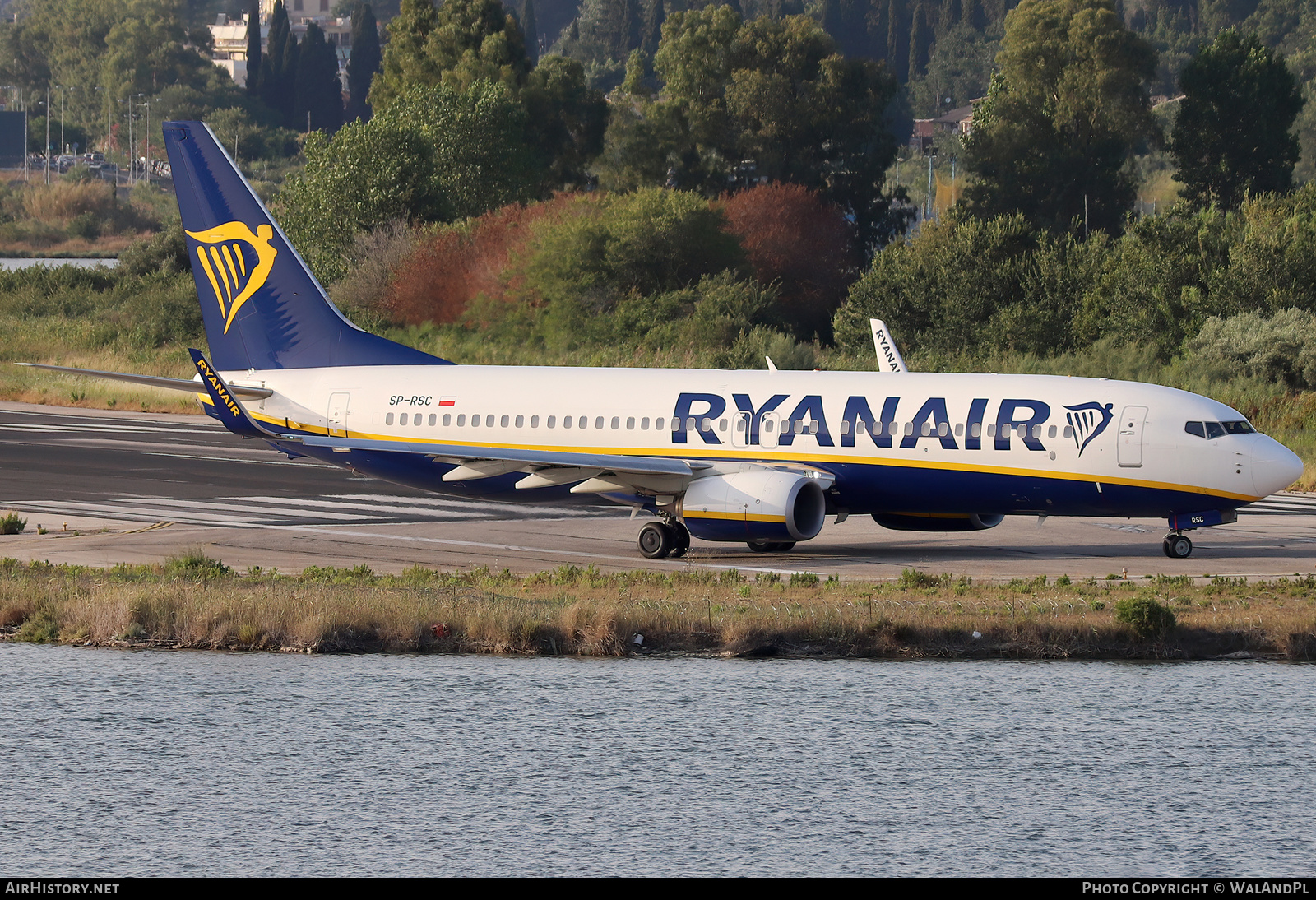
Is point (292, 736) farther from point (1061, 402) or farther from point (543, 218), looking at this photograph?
point (543, 218)

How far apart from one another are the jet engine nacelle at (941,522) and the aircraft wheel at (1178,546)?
394cm

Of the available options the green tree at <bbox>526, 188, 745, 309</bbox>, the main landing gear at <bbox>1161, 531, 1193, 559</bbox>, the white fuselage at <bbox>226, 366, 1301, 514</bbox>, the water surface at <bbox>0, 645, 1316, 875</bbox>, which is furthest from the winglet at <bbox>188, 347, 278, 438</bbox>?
the green tree at <bbox>526, 188, 745, 309</bbox>

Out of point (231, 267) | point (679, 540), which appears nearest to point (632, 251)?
point (231, 267)

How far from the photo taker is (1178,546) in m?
41.2

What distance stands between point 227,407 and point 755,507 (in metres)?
14.9

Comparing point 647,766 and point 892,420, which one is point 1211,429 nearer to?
point 892,420

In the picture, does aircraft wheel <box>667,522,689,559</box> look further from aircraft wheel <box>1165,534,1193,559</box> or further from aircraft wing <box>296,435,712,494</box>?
aircraft wheel <box>1165,534,1193,559</box>

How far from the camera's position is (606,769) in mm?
27047

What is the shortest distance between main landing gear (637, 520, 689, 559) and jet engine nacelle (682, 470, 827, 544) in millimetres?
917

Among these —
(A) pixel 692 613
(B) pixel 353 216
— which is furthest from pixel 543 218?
(A) pixel 692 613

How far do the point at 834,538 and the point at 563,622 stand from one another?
1415 centimetres

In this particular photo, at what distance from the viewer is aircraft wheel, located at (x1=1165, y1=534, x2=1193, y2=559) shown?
41.1 metres

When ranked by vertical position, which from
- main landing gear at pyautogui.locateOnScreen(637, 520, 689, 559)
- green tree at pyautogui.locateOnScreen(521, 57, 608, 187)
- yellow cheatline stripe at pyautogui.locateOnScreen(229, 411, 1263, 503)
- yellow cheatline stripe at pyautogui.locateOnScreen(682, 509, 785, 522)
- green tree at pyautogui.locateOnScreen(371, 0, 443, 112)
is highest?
green tree at pyautogui.locateOnScreen(371, 0, 443, 112)
